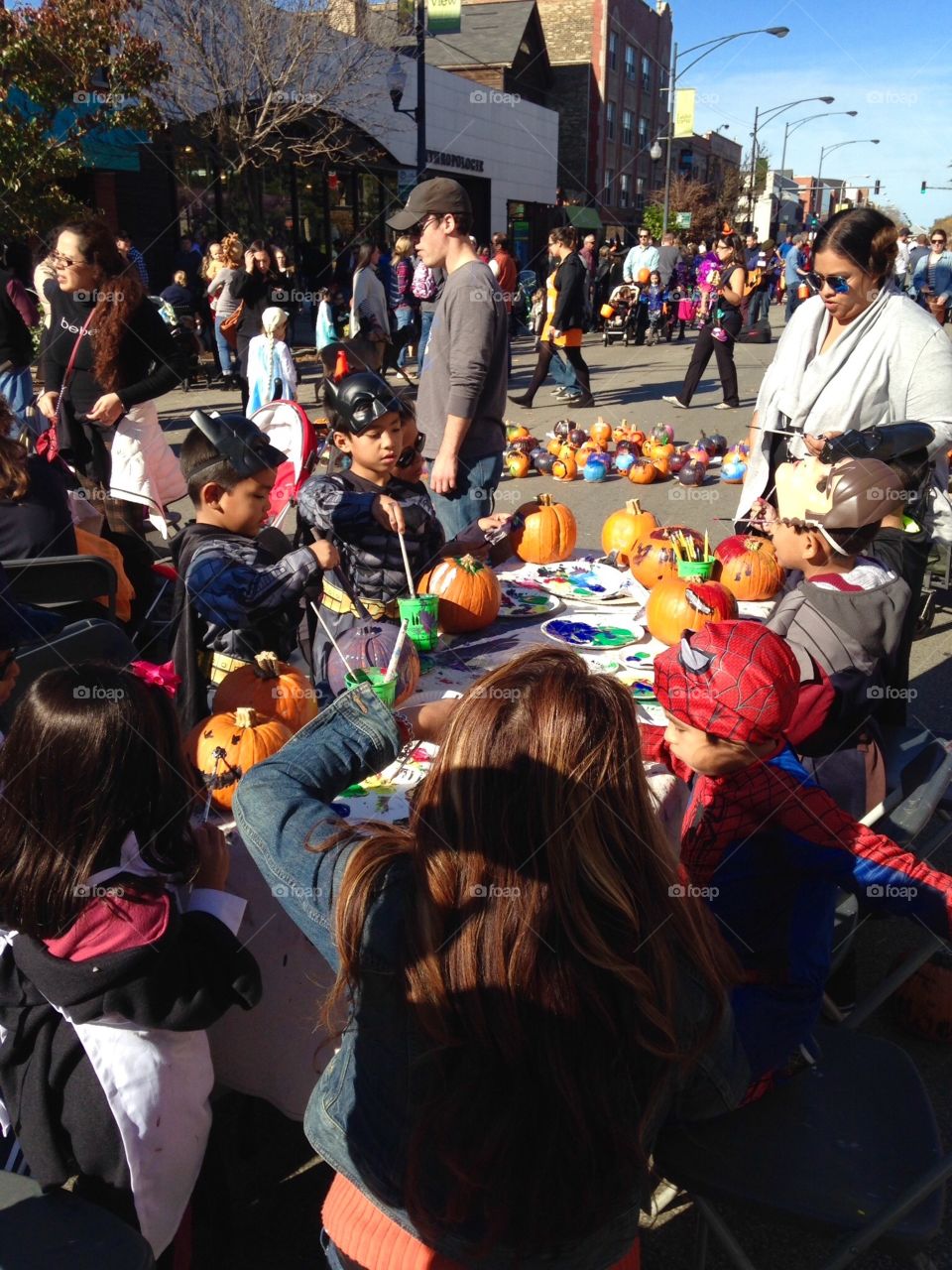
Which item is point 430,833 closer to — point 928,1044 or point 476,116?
point 928,1044

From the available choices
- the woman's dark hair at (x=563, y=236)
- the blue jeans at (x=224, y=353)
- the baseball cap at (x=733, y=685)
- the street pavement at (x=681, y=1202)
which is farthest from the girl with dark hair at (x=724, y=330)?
the baseball cap at (x=733, y=685)

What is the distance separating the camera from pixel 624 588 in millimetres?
3906

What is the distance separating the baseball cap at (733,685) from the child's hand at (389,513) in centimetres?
137

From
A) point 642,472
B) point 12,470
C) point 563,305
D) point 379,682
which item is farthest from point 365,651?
point 563,305

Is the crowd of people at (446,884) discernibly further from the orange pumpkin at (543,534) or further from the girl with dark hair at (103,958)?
the orange pumpkin at (543,534)

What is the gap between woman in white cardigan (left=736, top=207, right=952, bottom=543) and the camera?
140 inches

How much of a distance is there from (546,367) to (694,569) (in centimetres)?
795

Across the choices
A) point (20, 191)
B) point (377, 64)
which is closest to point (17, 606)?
point (20, 191)

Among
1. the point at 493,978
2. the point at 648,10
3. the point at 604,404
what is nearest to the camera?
the point at 493,978

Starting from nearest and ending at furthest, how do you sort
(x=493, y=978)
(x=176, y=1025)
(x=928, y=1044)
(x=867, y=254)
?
(x=493, y=978), (x=176, y=1025), (x=928, y=1044), (x=867, y=254)

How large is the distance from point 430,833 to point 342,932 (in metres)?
0.19

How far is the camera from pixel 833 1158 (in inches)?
64.7

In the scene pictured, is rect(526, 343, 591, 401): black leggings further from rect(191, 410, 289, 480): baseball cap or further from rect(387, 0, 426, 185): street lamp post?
rect(387, 0, 426, 185): street lamp post

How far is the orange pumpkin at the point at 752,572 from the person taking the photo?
383 cm
